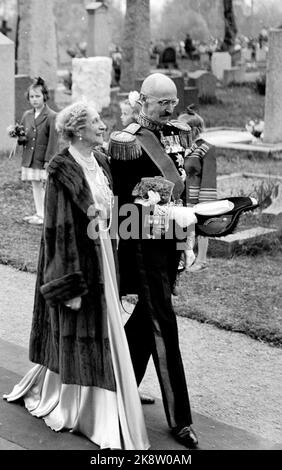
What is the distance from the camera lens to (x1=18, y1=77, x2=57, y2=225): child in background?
404 inches

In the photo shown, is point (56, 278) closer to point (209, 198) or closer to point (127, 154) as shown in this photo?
point (127, 154)

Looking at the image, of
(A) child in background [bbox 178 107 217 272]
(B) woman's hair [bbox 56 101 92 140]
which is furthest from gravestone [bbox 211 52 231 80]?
(B) woman's hair [bbox 56 101 92 140]

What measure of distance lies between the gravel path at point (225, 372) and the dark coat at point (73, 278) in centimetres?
97

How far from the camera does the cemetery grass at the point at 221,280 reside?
7480mm

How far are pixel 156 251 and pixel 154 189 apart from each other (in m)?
0.32

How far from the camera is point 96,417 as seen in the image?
524 cm

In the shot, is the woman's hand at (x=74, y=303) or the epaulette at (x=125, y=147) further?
the epaulette at (x=125, y=147)

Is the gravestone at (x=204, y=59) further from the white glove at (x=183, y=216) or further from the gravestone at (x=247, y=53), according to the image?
the white glove at (x=183, y=216)

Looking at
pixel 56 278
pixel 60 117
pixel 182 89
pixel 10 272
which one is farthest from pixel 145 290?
pixel 182 89

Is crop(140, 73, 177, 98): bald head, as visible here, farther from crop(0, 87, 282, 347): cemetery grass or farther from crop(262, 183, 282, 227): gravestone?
crop(262, 183, 282, 227): gravestone

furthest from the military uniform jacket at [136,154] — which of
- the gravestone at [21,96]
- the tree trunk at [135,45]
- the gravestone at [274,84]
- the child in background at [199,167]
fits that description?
the tree trunk at [135,45]

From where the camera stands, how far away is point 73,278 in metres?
5.04

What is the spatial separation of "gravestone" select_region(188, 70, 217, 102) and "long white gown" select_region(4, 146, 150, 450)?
17.2 m

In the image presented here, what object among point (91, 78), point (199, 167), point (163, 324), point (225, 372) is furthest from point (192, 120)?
point (91, 78)
